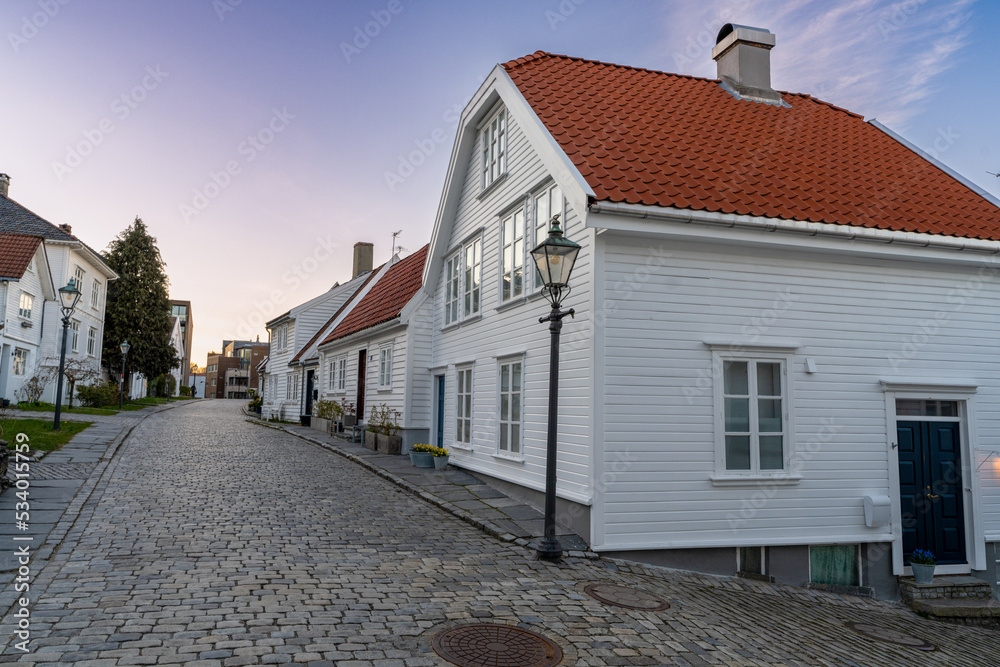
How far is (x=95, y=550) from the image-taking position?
7.47 m

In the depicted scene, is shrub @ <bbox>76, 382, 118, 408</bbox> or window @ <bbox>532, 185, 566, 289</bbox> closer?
window @ <bbox>532, 185, 566, 289</bbox>

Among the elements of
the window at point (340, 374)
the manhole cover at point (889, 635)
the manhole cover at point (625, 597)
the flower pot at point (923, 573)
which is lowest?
the manhole cover at point (889, 635)

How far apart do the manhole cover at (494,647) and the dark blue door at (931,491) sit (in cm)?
737

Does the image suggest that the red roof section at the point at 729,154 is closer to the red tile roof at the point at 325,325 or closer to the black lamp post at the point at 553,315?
the black lamp post at the point at 553,315

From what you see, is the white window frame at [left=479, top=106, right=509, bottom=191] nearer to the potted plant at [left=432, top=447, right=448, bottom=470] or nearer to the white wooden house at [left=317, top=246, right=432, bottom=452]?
the white wooden house at [left=317, top=246, right=432, bottom=452]

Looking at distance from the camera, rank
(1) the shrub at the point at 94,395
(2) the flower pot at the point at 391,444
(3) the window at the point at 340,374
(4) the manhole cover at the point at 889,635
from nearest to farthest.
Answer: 1. (4) the manhole cover at the point at 889,635
2. (2) the flower pot at the point at 391,444
3. (3) the window at the point at 340,374
4. (1) the shrub at the point at 94,395

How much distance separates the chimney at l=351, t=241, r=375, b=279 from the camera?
121 feet

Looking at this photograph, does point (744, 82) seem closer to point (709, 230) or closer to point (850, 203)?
point (850, 203)

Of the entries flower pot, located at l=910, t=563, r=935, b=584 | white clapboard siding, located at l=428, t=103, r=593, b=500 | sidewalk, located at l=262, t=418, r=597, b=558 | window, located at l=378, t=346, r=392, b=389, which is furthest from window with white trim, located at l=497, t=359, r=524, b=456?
window, located at l=378, t=346, r=392, b=389

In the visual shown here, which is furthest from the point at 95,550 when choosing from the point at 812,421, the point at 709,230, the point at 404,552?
the point at 812,421

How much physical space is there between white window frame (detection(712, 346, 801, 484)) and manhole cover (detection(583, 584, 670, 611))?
2.58 meters

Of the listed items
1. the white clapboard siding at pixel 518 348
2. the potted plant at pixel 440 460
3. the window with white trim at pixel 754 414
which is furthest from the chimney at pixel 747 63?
the potted plant at pixel 440 460

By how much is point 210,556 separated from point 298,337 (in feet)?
90.0

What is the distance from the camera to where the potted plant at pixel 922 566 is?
9.76 metres
